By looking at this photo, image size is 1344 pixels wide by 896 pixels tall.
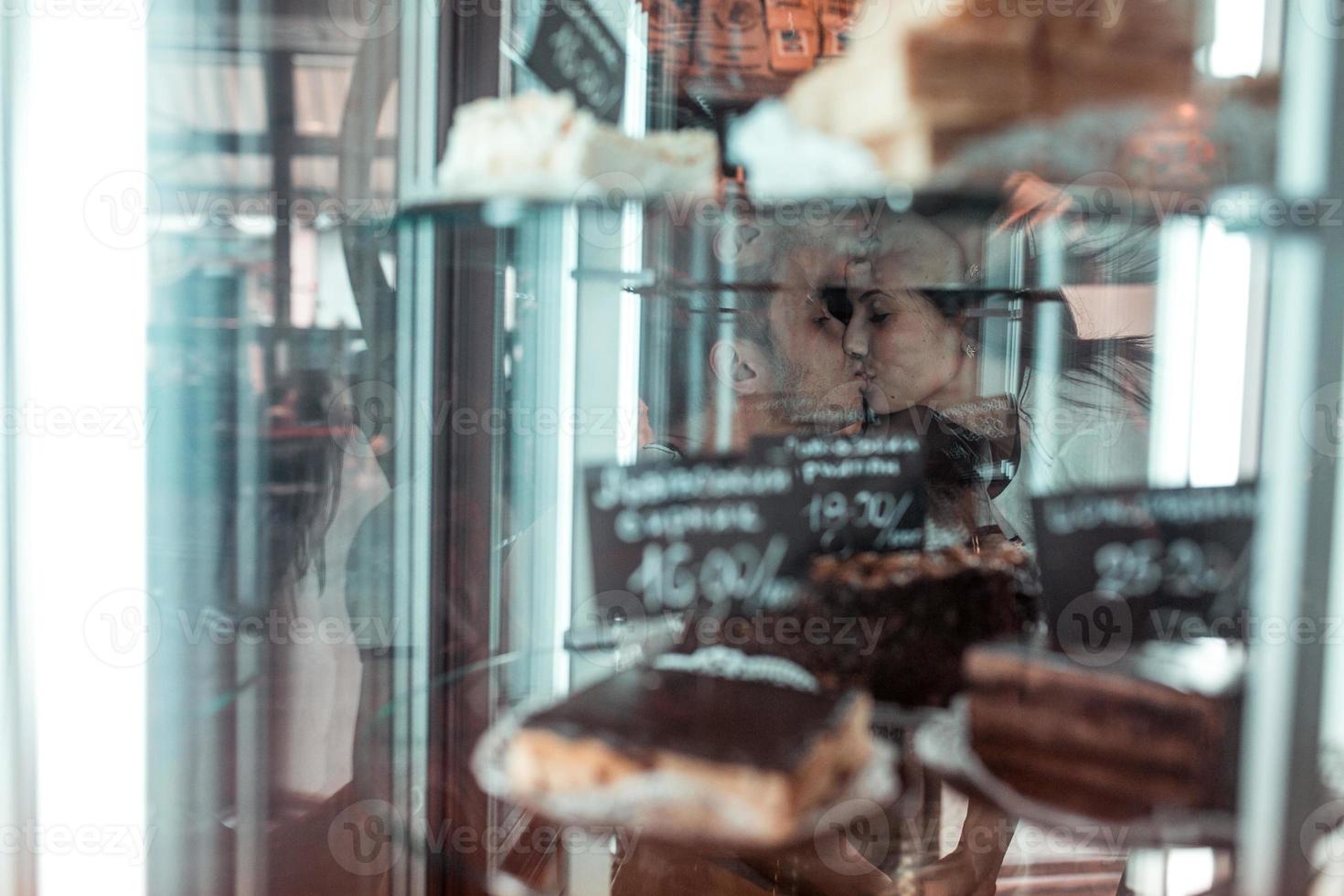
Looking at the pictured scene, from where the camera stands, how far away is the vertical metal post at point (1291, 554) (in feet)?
2.29

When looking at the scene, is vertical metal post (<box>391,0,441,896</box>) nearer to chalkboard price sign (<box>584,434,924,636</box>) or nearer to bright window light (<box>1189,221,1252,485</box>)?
chalkboard price sign (<box>584,434,924,636</box>)

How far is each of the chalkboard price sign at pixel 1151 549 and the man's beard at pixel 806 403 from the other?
0.61 ft

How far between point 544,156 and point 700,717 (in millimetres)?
397

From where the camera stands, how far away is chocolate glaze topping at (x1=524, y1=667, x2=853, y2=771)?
64 centimetres

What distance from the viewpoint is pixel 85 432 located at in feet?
2.32

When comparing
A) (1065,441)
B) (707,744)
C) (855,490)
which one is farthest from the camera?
(1065,441)

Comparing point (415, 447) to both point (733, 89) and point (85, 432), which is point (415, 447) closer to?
point (85, 432)

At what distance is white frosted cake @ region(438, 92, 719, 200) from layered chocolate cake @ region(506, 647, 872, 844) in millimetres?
356

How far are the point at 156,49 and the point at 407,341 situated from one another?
27 centimetres

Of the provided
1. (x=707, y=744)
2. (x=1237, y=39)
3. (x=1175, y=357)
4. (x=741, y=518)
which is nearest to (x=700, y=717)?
(x=707, y=744)

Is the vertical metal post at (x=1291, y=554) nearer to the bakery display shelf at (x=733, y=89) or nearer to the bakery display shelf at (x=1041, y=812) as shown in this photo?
the bakery display shelf at (x=1041, y=812)

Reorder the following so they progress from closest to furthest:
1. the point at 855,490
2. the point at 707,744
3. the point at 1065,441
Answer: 1. the point at 707,744
2. the point at 855,490
3. the point at 1065,441

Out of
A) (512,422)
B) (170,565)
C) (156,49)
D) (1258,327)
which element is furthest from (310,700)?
(1258,327)

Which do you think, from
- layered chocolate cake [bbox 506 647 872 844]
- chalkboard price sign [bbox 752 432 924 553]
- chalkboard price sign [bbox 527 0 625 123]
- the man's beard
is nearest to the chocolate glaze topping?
layered chocolate cake [bbox 506 647 872 844]
